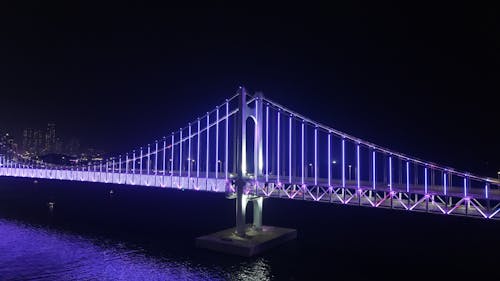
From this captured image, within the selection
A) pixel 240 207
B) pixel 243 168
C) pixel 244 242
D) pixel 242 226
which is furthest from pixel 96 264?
pixel 243 168

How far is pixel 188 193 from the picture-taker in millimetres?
85188

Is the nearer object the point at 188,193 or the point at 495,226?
the point at 495,226

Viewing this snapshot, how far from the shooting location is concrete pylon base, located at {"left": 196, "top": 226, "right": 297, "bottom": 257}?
1318 inches

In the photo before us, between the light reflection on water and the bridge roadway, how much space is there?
6.58 metres

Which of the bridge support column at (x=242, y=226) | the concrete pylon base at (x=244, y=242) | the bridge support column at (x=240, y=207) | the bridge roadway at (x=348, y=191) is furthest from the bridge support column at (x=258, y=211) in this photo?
the bridge support column at (x=240, y=207)

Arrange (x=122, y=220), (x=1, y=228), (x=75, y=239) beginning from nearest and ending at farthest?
(x=75, y=239), (x=1, y=228), (x=122, y=220)

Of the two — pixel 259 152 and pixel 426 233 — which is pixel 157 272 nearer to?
pixel 259 152

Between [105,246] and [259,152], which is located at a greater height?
[259,152]

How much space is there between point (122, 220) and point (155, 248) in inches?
725

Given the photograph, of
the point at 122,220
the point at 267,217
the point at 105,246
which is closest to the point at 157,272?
the point at 105,246

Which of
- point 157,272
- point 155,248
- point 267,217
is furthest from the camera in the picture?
point 267,217

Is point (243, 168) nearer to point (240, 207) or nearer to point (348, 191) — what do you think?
point (240, 207)

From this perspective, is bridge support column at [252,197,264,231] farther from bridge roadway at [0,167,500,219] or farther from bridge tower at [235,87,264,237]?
bridge roadway at [0,167,500,219]

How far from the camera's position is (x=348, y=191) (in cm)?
3234
